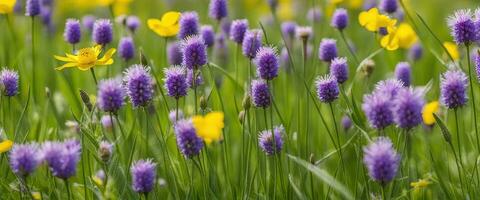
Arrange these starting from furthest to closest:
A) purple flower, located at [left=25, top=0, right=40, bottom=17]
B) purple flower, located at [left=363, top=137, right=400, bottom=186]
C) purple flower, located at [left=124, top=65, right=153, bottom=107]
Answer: purple flower, located at [left=25, top=0, right=40, bottom=17] < purple flower, located at [left=124, top=65, right=153, bottom=107] < purple flower, located at [left=363, top=137, right=400, bottom=186]

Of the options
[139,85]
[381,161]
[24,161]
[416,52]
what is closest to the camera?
[381,161]

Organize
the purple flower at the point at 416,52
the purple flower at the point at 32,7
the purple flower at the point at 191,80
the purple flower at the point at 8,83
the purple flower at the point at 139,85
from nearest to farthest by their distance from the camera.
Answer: the purple flower at the point at 139,85 → the purple flower at the point at 8,83 → the purple flower at the point at 191,80 → the purple flower at the point at 32,7 → the purple flower at the point at 416,52

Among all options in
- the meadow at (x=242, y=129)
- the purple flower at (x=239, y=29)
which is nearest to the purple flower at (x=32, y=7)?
the meadow at (x=242, y=129)

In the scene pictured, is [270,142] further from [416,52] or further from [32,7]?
[416,52]

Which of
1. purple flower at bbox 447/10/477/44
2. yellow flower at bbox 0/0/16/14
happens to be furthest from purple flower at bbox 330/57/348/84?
yellow flower at bbox 0/0/16/14

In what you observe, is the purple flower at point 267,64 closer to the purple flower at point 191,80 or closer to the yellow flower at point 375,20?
the purple flower at point 191,80

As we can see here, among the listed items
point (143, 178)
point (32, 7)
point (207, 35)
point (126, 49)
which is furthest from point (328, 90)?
point (32, 7)

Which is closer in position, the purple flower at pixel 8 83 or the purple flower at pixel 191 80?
the purple flower at pixel 8 83

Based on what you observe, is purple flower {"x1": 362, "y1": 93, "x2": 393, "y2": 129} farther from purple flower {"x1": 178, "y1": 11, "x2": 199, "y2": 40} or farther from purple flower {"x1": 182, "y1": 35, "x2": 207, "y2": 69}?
purple flower {"x1": 178, "y1": 11, "x2": 199, "y2": 40}

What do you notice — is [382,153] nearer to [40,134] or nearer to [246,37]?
[246,37]
